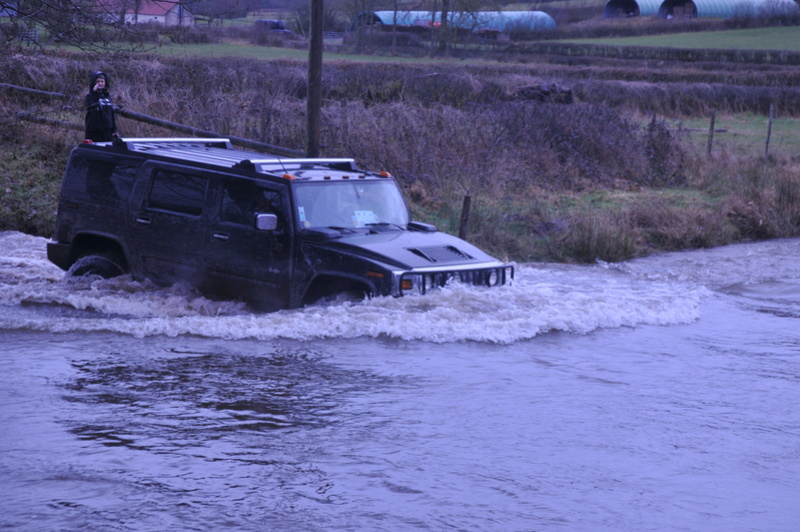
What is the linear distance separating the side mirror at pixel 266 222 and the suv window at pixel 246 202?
0.79 feet

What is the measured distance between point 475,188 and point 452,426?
40.0 ft

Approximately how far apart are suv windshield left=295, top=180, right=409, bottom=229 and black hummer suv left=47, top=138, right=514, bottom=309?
1 cm

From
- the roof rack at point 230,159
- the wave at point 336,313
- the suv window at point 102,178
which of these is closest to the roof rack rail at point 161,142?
the roof rack at point 230,159

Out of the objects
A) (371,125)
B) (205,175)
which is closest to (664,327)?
(205,175)

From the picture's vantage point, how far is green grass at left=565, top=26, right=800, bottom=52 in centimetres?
6838

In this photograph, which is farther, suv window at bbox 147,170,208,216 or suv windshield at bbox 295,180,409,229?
suv window at bbox 147,170,208,216

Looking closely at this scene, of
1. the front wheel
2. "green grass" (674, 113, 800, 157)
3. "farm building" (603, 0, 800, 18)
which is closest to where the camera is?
the front wheel

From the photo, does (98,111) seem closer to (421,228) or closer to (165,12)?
(165,12)

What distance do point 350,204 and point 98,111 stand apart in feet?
23.3

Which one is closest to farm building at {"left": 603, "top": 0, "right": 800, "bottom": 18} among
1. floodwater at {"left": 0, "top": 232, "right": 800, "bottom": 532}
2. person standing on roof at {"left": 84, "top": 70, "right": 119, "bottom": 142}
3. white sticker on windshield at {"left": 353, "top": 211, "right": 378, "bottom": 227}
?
person standing on roof at {"left": 84, "top": 70, "right": 119, "bottom": 142}

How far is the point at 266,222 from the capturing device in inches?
364

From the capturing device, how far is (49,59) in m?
22.9

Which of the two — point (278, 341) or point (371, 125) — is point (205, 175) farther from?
point (371, 125)

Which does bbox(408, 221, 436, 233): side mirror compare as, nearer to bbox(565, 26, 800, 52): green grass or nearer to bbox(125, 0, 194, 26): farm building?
bbox(125, 0, 194, 26): farm building
